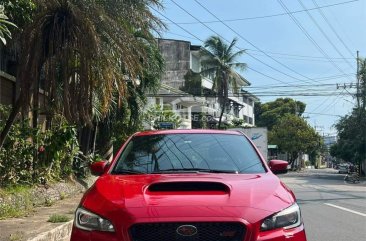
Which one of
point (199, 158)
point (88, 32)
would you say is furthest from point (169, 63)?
point (199, 158)

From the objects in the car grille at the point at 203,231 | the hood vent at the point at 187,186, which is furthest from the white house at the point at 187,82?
the car grille at the point at 203,231

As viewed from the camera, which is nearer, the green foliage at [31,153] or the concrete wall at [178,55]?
the green foliage at [31,153]

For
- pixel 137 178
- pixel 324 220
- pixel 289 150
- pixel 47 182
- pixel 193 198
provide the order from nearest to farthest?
pixel 193 198
pixel 137 178
pixel 324 220
pixel 47 182
pixel 289 150

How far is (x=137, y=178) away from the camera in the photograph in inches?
196

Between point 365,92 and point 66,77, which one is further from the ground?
point 365,92

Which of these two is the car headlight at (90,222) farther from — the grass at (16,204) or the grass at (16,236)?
the grass at (16,204)

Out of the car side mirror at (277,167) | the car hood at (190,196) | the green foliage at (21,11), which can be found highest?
the green foliage at (21,11)

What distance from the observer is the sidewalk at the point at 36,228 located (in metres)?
7.23

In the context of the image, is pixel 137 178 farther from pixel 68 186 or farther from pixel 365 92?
pixel 365 92

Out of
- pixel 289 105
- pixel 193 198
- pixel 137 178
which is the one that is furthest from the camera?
pixel 289 105

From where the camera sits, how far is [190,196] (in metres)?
4.32

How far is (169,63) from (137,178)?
45234 mm

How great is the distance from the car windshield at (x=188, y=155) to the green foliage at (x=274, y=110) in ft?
264

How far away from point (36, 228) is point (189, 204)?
178 inches
